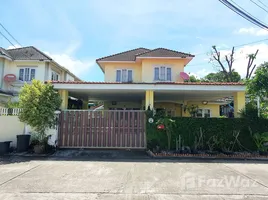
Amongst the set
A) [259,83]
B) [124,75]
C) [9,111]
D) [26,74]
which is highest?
[26,74]

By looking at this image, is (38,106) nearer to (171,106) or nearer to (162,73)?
(162,73)

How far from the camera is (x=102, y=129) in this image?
1137 cm

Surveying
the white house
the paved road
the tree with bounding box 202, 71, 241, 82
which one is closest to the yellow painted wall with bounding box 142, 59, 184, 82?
the white house

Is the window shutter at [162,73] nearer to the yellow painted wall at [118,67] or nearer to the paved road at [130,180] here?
the yellow painted wall at [118,67]

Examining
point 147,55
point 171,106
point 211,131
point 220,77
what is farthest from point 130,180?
point 220,77

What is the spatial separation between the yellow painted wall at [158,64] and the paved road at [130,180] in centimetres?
981

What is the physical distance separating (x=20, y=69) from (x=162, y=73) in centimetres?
1372

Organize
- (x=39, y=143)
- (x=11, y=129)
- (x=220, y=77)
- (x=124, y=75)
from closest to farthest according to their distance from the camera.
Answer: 1. (x=39, y=143)
2. (x=11, y=129)
3. (x=124, y=75)
4. (x=220, y=77)

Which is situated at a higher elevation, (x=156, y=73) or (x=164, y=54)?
(x=164, y=54)

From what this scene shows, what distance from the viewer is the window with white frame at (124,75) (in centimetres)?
1816

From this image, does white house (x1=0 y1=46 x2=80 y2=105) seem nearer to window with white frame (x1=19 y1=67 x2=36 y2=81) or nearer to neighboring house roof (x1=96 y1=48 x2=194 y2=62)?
window with white frame (x1=19 y1=67 x2=36 y2=81)

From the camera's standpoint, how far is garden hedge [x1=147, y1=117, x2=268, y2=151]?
10.8 m

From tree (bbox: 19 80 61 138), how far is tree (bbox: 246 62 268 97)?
1070 cm

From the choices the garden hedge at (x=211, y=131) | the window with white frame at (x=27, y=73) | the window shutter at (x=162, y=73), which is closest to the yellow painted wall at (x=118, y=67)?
the window shutter at (x=162, y=73)
